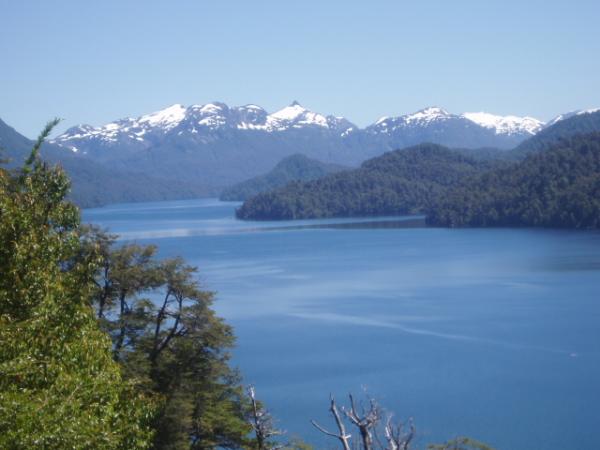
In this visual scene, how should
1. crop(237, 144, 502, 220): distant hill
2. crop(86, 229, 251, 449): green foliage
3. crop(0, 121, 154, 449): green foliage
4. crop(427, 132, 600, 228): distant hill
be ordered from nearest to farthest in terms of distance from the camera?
crop(0, 121, 154, 449): green foliage → crop(86, 229, 251, 449): green foliage → crop(427, 132, 600, 228): distant hill → crop(237, 144, 502, 220): distant hill

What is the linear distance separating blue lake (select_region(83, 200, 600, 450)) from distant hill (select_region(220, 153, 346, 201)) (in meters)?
117

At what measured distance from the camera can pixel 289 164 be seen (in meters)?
183

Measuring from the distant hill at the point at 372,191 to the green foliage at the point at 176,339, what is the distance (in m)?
92.8

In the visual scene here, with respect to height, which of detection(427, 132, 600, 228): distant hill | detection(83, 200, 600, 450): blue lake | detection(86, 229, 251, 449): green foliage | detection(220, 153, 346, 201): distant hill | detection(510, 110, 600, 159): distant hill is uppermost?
detection(510, 110, 600, 159): distant hill

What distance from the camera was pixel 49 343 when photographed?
5.85 metres

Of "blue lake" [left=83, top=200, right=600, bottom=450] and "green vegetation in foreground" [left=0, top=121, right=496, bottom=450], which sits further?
"blue lake" [left=83, top=200, right=600, bottom=450]

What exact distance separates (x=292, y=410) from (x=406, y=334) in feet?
31.4

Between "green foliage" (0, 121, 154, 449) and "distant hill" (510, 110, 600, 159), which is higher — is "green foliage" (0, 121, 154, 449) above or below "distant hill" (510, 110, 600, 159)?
below

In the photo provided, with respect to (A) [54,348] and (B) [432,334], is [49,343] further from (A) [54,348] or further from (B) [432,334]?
(B) [432,334]

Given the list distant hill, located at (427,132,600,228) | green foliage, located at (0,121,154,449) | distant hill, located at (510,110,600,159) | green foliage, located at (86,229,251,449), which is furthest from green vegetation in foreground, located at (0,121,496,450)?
distant hill, located at (510,110,600,159)

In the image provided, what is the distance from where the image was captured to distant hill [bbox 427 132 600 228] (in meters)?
70.4

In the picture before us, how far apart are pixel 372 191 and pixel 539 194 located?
38066mm

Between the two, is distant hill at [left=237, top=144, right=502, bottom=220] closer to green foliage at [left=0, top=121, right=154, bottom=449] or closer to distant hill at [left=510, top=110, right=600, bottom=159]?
distant hill at [left=510, top=110, right=600, bottom=159]

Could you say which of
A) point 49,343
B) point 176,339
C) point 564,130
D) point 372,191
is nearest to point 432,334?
point 176,339
